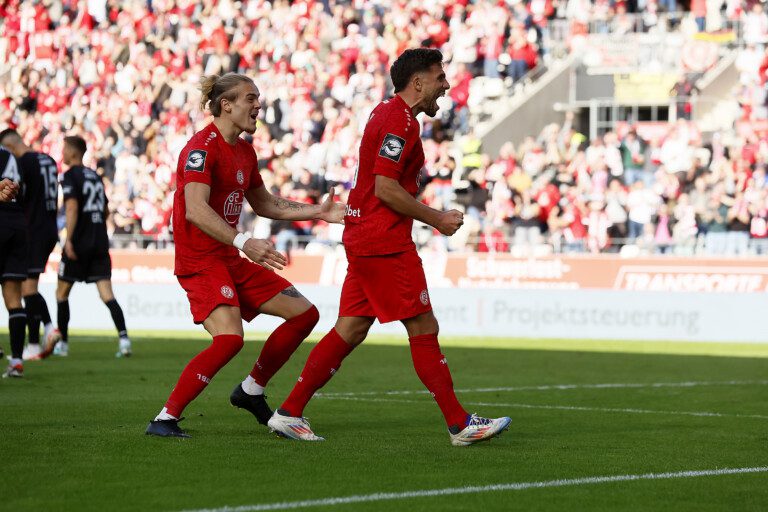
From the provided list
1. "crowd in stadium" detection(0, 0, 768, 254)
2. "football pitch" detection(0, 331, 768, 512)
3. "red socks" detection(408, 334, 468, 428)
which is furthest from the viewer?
"crowd in stadium" detection(0, 0, 768, 254)

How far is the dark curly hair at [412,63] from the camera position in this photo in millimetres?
8445

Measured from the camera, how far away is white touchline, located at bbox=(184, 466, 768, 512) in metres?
6.04

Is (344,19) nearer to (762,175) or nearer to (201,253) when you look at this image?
(762,175)

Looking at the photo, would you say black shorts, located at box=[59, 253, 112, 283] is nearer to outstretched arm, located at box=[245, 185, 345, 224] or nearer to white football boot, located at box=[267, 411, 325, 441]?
outstretched arm, located at box=[245, 185, 345, 224]

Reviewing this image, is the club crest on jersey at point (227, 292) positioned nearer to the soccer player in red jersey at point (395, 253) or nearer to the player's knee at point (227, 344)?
the player's knee at point (227, 344)

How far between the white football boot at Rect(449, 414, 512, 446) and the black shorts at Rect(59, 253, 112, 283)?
28.6ft

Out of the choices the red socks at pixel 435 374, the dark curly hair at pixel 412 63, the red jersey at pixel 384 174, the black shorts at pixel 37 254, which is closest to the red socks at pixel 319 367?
the red socks at pixel 435 374

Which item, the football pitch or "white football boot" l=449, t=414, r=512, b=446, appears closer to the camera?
the football pitch

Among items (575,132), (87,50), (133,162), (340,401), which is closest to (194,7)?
(87,50)

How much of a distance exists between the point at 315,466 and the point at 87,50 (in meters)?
30.6

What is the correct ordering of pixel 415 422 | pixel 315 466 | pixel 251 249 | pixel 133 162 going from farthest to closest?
1. pixel 133 162
2. pixel 415 422
3. pixel 251 249
4. pixel 315 466

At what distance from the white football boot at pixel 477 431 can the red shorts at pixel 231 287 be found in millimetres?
1470

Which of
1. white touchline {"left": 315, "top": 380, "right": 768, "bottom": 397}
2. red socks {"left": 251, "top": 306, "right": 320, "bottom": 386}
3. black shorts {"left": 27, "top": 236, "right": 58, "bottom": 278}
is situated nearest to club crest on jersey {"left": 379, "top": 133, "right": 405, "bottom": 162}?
red socks {"left": 251, "top": 306, "right": 320, "bottom": 386}

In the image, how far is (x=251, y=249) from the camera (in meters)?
7.93
